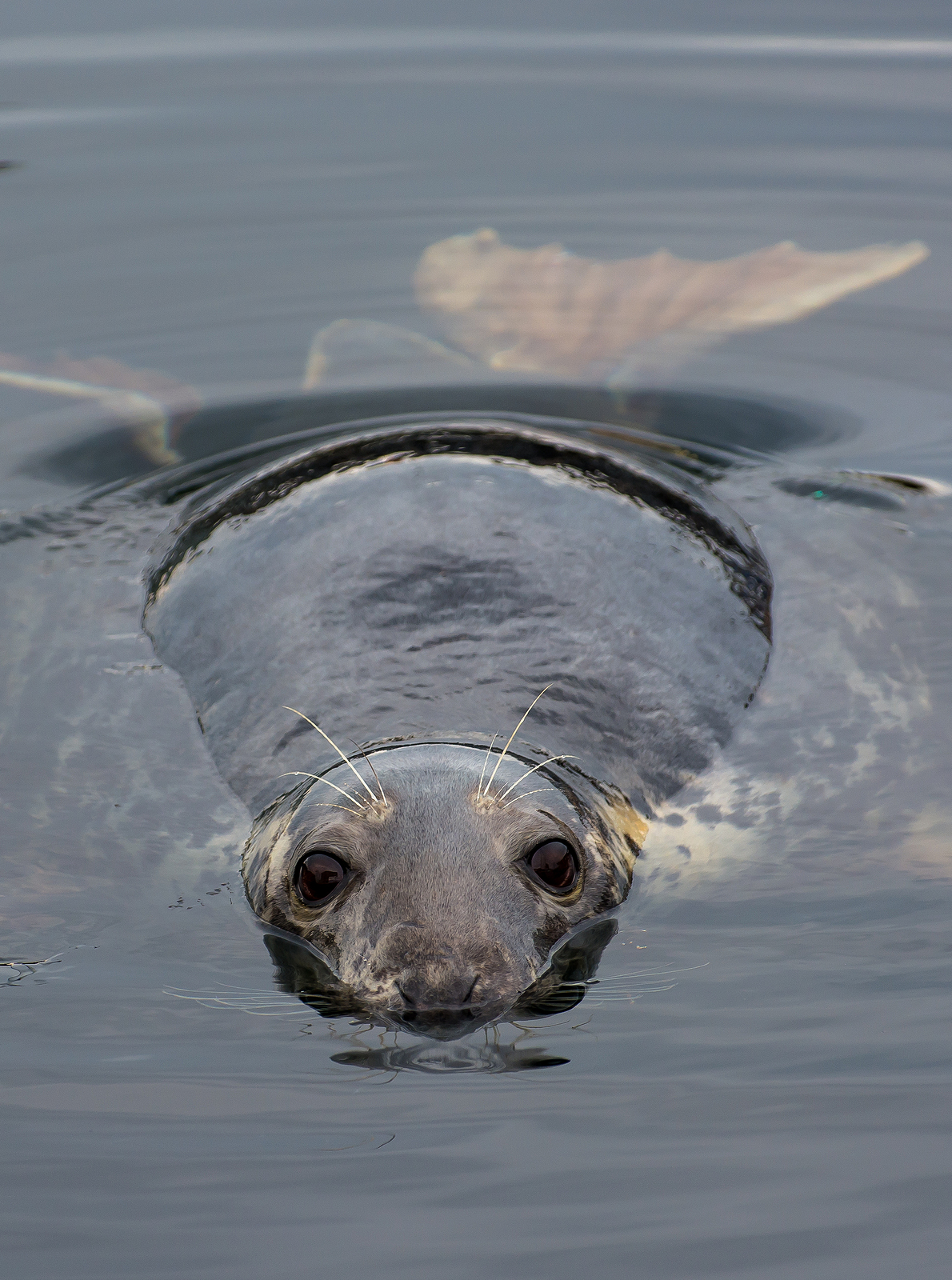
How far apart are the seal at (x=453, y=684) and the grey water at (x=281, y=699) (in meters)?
0.11

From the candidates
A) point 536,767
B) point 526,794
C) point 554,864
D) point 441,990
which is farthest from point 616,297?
point 441,990

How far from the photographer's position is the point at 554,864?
3.77 m

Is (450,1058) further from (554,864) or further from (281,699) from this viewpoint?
(281,699)

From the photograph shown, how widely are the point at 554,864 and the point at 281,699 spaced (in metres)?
1.09

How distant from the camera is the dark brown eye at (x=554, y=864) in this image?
12.3 ft

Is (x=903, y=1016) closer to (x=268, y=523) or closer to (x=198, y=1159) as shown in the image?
(x=198, y=1159)

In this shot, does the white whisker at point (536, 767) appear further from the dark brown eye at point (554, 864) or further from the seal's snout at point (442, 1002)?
the seal's snout at point (442, 1002)

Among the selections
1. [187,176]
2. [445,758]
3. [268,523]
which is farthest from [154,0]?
[445,758]

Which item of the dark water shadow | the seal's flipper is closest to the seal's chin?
the dark water shadow

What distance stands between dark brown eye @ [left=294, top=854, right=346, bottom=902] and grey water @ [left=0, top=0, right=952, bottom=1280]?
0.20 meters

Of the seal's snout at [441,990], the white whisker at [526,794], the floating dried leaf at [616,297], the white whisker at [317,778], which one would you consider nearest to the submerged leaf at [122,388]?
the floating dried leaf at [616,297]

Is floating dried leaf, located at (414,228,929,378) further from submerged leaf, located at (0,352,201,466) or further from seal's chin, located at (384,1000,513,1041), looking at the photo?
seal's chin, located at (384,1000,513,1041)

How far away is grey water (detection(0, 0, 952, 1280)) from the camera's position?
9.60 ft

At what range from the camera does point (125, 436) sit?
6215 mm
